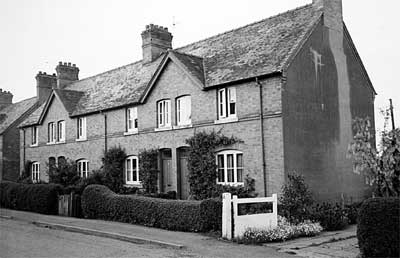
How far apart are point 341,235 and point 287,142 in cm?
441

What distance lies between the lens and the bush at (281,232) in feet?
46.7

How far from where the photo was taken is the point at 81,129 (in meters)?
30.9

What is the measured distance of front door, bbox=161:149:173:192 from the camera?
23562 millimetres

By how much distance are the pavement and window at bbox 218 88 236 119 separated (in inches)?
252

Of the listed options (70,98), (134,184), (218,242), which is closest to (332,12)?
(218,242)

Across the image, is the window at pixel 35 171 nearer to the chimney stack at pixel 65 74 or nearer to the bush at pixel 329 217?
the chimney stack at pixel 65 74

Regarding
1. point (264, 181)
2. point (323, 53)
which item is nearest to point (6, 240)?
point (264, 181)

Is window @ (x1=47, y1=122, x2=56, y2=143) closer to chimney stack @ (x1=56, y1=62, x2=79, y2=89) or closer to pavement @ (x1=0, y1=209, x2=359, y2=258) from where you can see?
chimney stack @ (x1=56, y1=62, x2=79, y2=89)

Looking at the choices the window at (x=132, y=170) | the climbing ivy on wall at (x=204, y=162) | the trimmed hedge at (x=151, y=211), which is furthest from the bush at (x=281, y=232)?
the window at (x=132, y=170)

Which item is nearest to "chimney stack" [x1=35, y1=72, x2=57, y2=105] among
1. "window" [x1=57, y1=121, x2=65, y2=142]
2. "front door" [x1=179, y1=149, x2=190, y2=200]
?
"window" [x1=57, y1=121, x2=65, y2=142]

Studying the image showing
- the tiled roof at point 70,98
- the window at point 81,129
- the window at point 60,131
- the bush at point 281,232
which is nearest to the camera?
the bush at point 281,232

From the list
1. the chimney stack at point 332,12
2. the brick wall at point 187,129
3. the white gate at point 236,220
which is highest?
the chimney stack at point 332,12

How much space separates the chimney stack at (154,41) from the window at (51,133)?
9756 millimetres

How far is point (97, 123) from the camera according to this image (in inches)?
1141
